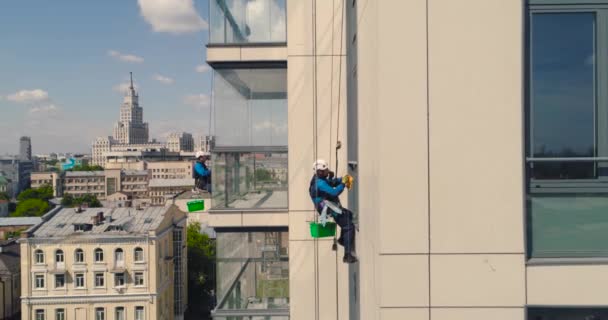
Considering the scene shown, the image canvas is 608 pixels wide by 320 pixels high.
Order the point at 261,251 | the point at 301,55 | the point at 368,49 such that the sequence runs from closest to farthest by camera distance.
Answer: the point at 368,49 → the point at 301,55 → the point at 261,251

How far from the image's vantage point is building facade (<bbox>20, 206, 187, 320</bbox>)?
1863 inches

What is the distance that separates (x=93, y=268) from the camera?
48.3 meters

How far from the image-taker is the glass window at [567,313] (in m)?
4.72

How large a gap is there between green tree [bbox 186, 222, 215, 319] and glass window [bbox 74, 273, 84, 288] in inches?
759

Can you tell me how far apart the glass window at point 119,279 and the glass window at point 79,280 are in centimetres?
287

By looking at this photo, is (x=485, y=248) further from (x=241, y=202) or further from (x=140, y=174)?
(x=140, y=174)

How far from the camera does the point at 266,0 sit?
10.8 metres

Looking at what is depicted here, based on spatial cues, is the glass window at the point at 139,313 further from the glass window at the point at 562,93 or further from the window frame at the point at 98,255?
the glass window at the point at 562,93

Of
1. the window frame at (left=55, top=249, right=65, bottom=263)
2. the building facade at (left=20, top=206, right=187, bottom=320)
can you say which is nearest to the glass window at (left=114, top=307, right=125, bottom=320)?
the building facade at (left=20, top=206, right=187, bottom=320)

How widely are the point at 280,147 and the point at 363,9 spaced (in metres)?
5.38

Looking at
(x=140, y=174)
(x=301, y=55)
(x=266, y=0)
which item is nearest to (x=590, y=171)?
(x=301, y=55)

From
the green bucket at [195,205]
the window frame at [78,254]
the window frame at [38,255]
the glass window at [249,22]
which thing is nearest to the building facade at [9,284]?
the window frame at [38,255]

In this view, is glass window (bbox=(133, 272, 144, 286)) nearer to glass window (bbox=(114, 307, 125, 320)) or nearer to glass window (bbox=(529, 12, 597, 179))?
glass window (bbox=(114, 307, 125, 320))

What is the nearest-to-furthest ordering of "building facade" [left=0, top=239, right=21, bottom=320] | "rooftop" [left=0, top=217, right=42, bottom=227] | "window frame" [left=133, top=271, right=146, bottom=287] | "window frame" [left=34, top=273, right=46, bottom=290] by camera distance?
"window frame" [left=34, top=273, right=46, bottom=290]
"window frame" [left=133, top=271, right=146, bottom=287]
"building facade" [left=0, top=239, right=21, bottom=320]
"rooftop" [left=0, top=217, right=42, bottom=227]
